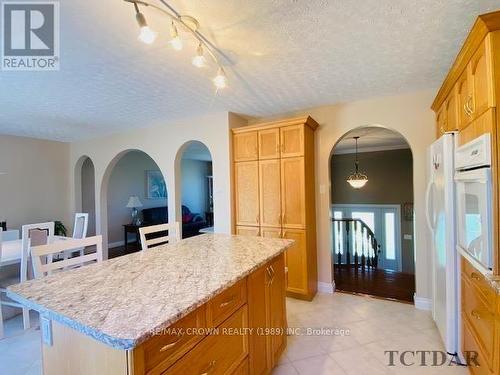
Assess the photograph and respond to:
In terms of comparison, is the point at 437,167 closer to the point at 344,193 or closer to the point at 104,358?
the point at 104,358

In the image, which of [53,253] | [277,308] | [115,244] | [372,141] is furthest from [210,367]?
[115,244]

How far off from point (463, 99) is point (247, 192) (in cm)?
237

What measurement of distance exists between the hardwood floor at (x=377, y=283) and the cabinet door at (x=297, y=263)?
75cm

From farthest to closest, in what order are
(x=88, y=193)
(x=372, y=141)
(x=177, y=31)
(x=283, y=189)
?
(x=88, y=193), (x=372, y=141), (x=283, y=189), (x=177, y=31)

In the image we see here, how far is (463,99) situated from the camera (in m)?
1.82

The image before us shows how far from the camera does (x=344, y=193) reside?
7.34m

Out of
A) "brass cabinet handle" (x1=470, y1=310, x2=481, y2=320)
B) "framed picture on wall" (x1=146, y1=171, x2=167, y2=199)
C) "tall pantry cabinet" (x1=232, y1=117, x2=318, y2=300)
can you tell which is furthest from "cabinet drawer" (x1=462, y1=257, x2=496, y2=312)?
"framed picture on wall" (x1=146, y1=171, x2=167, y2=199)

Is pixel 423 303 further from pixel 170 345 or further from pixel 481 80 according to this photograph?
pixel 170 345

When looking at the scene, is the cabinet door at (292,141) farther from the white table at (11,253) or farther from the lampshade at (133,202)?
the lampshade at (133,202)

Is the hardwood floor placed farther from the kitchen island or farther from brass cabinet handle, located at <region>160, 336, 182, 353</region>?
brass cabinet handle, located at <region>160, 336, 182, 353</region>

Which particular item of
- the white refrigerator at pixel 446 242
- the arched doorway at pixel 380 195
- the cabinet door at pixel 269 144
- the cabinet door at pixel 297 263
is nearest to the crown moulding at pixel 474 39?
the white refrigerator at pixel 446 242

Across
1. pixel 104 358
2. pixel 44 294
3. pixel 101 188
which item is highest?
pixel 101 188

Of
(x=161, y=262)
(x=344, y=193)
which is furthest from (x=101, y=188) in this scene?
(x=344, y=193)

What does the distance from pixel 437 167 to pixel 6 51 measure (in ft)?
11.7
